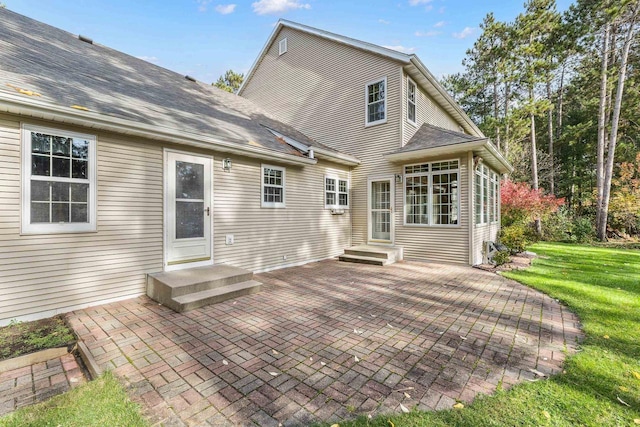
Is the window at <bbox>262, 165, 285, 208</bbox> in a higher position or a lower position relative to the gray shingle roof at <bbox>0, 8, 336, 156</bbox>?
lower

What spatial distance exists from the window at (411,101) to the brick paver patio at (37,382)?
29.9 ft

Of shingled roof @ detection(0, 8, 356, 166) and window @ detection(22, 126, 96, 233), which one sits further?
shingled roof @ detection(0, 8, 356, 166)

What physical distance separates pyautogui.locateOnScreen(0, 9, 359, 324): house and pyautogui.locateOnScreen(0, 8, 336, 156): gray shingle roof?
0.13 ft

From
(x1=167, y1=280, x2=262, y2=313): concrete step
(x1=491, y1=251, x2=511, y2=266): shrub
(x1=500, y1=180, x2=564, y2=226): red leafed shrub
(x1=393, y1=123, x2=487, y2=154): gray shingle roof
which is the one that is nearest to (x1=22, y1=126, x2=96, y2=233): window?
(x1=167, y1=280, x2=262, y2=313): concrete step

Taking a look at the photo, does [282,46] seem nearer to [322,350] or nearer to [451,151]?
[451,151]

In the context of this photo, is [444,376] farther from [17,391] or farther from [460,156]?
[460,156]

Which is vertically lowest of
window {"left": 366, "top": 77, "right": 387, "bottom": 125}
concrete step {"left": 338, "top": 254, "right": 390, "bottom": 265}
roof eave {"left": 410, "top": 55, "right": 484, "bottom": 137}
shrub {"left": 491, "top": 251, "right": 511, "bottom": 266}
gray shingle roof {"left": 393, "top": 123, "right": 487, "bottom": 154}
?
concrete step {"left": 338, "top": 254, "right": 390, "bottom": 265}

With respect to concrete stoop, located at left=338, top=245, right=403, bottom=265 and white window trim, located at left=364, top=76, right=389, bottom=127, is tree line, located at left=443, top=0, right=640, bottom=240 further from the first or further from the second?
concrete stoop, located at left=338, top=245, right=403, bottom=265

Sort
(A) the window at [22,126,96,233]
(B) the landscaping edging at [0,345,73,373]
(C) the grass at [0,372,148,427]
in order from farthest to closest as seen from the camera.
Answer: (A) the window at [22,126,96,233] → (B) the landscaping edging at [0,345,73,373] → (C) the grass at [0,372,148,427]

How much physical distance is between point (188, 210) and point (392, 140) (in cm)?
619

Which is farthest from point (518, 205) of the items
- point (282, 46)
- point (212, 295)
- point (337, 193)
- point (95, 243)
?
point (95, 243)

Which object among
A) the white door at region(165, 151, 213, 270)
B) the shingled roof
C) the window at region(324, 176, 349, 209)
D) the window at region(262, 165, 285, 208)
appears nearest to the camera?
the shingled roof

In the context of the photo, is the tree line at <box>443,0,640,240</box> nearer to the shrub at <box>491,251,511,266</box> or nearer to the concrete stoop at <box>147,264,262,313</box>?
the shrub at <box>491,251,511,266</box>

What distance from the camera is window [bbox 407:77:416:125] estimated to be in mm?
8828
